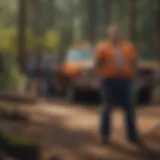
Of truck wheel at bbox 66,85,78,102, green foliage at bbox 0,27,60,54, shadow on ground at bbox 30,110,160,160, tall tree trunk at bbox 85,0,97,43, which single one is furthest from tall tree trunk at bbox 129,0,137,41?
shadow on ground at bbox 30,110,160,160

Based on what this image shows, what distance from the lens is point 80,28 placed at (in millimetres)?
22578

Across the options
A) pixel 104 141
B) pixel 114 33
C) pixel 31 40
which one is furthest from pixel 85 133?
pixel 31 40

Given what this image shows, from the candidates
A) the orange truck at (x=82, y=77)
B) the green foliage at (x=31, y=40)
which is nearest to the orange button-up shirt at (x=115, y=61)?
the orange truck at (x=82, y=77)

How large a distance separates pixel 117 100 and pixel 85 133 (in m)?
1.41

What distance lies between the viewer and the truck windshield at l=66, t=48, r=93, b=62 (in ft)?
45.6

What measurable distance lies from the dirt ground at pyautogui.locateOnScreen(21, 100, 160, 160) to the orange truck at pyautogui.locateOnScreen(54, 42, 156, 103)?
47 centimetres

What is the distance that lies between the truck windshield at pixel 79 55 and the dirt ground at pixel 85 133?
136cm

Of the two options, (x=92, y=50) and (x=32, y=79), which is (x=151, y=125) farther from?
(x=32, y=79)

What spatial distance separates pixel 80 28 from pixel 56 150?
15195mm

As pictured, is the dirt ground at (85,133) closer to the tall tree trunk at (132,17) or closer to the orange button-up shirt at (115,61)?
the orange button-up shirt at (115,61)

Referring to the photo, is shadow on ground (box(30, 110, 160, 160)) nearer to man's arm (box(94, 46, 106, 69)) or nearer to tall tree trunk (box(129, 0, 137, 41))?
man's arm (box(94, 46, 106, 69))

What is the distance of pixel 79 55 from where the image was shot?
46.4ft

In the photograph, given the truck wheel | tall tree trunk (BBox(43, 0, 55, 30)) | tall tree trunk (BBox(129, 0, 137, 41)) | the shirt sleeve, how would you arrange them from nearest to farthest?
the shirt sleeve → the truck wheel → tall tree trunk (BBox(129, 0, 137, 41)) → tall tree trunk (BBox(43, 0, 55, 30))

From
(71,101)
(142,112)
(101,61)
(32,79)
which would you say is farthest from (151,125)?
(32,79)
